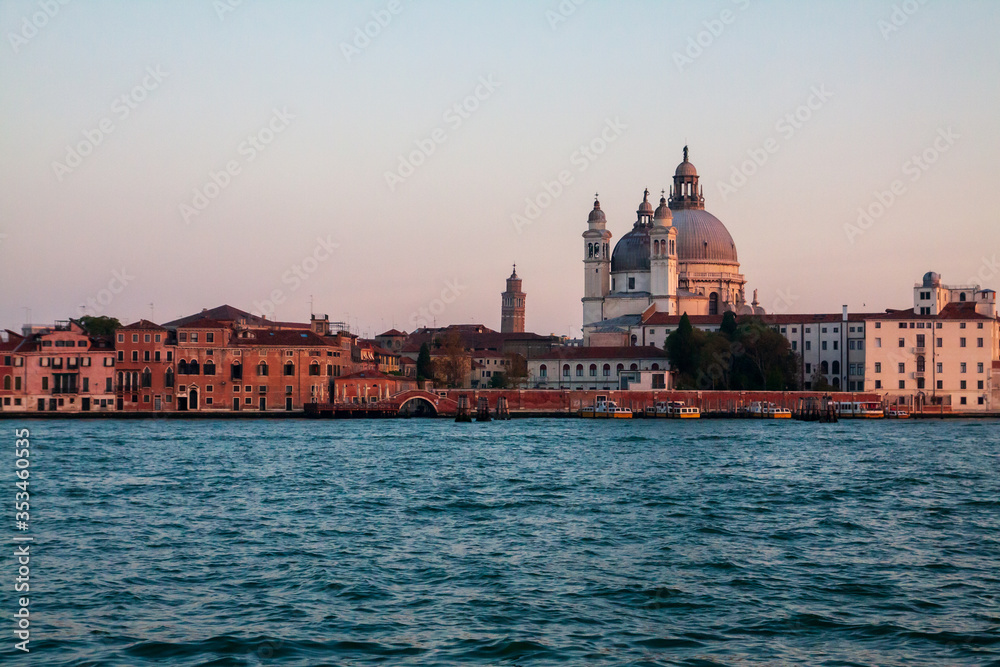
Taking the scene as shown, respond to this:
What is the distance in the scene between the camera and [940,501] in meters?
22.8

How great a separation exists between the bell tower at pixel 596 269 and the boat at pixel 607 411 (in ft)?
72.1

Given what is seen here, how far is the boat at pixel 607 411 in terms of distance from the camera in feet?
208

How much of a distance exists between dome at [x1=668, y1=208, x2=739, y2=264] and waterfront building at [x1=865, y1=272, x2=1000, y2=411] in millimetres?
21159

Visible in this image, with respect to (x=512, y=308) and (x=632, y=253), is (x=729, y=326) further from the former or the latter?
(x=512, y=308)

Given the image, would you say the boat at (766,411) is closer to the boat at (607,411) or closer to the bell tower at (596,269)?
the boat at (607,411)

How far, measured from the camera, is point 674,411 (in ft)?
207

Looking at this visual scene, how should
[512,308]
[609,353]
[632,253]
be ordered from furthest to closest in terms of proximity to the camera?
[512,308] → [632,253] → [609,353]

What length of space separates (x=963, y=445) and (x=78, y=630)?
34.0 m

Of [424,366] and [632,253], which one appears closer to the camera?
[424,366]

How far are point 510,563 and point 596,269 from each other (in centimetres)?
7200

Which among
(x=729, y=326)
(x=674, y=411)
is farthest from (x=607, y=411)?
(x=729, y=326)

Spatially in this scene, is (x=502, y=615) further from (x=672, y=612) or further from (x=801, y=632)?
(x=801, y=632)

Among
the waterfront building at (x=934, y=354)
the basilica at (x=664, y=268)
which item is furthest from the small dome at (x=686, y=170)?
the waterfront building at (x=934, y=354)

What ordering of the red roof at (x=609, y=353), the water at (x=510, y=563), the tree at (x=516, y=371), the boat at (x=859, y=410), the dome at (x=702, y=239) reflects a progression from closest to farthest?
1. the water at (x=510, y=563)
2. the boat at (x=859, y=410)
3. the red roof at (x=609, y=353)
4. the tree at (x=516, y=371)
5. the dome at (x=702, y=239)
